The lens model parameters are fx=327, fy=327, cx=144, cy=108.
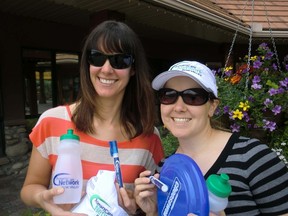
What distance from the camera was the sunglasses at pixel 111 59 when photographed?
1629 mm

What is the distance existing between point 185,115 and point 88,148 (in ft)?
1.73

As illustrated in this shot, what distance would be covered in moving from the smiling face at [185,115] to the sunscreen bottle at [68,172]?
1.45ft

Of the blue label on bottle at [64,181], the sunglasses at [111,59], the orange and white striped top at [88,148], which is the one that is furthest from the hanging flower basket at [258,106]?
the blue label on bottle at [64,181]

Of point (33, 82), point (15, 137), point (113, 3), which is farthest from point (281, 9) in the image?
point (15, 137)

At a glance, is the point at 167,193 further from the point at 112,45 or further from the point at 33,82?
the point at 33,82

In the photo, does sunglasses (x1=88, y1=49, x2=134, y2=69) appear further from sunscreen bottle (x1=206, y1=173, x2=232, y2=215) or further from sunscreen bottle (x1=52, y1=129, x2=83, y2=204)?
sunscreen bottle (x1=206, y1=173, x2=232, y2=215)

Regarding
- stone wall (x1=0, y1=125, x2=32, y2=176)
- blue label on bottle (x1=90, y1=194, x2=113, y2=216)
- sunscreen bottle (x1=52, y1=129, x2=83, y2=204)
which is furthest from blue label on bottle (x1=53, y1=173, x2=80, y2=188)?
stone wall (x1=0, y1=125, x2=32, y2=176)

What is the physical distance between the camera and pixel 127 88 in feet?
6.14

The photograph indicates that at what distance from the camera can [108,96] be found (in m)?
1.68

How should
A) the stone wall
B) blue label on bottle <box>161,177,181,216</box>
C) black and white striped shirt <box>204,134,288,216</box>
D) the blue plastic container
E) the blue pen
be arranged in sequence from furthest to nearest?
the stone wall
the blue pen
black and white striped shirt <box>204,134,288,216</box>
blue label on bottle <box>161,177,181,216</box>
the blue plastic container

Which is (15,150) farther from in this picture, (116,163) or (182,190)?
(182,190)

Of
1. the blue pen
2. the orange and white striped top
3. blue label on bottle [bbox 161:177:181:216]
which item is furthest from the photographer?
the orange and white striped top

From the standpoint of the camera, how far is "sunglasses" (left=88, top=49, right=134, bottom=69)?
163cm

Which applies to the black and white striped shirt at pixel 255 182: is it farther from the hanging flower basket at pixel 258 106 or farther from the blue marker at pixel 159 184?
the hanging flower basket at pixel 258 106
